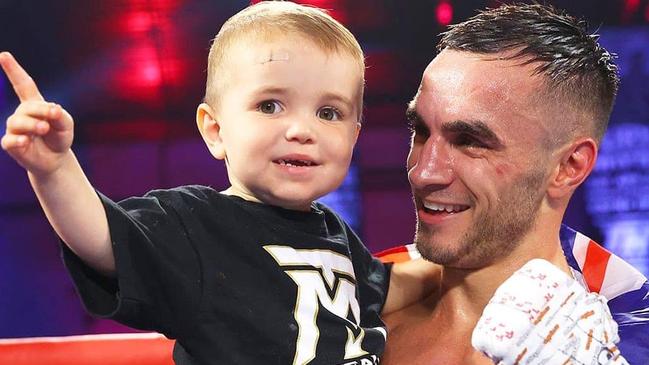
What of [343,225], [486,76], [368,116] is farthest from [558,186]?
[368,116]

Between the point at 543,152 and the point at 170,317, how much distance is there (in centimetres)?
69

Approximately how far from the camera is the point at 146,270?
106cm

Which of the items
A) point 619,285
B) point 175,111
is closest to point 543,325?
point 619,285

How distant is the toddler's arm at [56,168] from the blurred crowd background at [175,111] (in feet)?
6.25

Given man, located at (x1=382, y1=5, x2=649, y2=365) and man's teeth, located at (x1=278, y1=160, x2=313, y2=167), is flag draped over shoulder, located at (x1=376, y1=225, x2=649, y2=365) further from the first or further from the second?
man's teeth, located at (x1=278, y1=160, x2=313, y2=167)

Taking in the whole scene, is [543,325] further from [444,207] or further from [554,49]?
[554,49]

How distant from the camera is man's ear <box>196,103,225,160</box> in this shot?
1.25 metres

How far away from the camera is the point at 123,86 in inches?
113

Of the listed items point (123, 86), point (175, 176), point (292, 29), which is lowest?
point (175, 176)

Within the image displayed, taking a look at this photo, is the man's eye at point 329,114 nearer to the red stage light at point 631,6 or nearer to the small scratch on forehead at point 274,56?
the small scratch on forehead at point 274,56

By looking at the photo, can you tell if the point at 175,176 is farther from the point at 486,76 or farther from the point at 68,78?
the point at 486,76

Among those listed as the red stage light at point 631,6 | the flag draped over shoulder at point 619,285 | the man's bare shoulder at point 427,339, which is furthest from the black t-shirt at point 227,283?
the red stage light at point 631,6

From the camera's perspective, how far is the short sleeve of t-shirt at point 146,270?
1027mm

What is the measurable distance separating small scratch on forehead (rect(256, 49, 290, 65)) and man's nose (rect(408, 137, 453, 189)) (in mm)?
368
